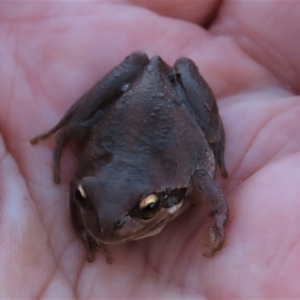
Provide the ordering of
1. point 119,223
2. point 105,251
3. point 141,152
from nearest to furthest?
point 119,223 < point 141,152 < point 105,251

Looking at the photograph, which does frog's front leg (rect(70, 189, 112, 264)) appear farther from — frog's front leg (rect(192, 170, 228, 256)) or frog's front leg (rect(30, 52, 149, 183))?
frog's front leg (rect(192, 170, 228, 256))

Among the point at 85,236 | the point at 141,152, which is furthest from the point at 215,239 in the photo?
the point at 85,236

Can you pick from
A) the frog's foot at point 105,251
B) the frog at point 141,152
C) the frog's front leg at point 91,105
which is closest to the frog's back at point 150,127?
the frog at point 141,152

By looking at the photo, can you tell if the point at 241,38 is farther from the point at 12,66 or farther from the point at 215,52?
Answer: the point at 12,66

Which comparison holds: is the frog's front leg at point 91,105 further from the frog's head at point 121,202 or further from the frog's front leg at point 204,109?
the frog's head at point 121,202

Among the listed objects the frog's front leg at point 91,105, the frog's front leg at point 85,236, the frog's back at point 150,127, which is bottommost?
the frog's front leg at point 85,236

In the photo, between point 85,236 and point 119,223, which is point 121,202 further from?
point 85,236

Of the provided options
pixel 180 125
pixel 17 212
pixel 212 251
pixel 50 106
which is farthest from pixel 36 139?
pixel 212 251
